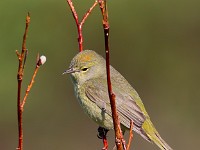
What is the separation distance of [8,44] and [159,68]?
10.1 feet

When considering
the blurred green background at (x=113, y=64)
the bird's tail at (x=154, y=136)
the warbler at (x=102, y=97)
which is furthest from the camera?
the blurred green background at (x=113, y=64)

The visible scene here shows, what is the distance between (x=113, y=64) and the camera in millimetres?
11484

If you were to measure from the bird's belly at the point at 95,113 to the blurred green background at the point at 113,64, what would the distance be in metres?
3.95

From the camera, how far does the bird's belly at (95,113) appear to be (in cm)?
566

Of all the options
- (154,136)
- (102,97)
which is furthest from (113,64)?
(154,136)

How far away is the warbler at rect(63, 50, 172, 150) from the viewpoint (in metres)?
5.66

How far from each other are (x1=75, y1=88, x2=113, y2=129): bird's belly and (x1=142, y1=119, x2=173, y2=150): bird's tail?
340mm

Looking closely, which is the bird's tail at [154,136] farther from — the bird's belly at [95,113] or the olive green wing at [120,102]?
the bird's belly at [95,113]

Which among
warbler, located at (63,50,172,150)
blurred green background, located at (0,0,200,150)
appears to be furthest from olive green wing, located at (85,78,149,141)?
blurred green background, located at (0,0,200,150)

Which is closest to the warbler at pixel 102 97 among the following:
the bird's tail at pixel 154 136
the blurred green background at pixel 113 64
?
the bird's tail at pixel 154 136

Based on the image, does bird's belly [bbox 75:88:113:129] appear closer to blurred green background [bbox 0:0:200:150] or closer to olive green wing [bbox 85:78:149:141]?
olive green wing [bbox 85:78:149:141]

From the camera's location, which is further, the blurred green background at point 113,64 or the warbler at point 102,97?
the blurred green background at point 113,64

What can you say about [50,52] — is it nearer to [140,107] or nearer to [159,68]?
[159,68]

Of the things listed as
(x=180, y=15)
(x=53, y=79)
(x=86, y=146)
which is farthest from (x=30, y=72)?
(x=180, y=15)
